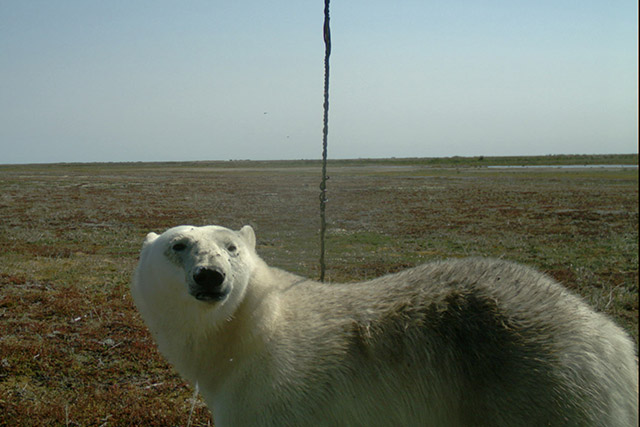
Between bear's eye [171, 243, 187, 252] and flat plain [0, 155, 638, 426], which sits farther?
flat plain [0, 155, 638, 426]

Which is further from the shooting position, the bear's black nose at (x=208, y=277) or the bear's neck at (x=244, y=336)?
the bear's neck at (x=244, y=336)

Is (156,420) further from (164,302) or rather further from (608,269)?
(608,269)

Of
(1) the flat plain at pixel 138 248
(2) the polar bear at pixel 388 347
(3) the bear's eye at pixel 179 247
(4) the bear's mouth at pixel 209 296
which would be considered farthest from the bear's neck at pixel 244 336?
(1) the flat plain at pixel 138 248

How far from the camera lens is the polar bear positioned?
2.54 meters

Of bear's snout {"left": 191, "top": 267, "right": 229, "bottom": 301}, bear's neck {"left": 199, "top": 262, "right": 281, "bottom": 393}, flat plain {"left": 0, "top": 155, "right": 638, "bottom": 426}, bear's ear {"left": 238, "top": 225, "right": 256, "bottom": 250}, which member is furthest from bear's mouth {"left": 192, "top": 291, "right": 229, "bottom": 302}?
flat plain {"left": 0, "top": 155, "right": 638, "bottom": 426}

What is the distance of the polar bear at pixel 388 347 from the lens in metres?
2.54

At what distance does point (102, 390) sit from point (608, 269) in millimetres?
10674

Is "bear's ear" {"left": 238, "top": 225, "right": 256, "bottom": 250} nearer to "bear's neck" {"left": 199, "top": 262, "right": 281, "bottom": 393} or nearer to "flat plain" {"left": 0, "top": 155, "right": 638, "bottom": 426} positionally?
"bear's neck" {"left": 199, "top": 262, "right": 281, "bottom": 393}

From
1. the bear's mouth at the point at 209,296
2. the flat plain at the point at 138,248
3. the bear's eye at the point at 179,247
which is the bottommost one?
the flat plain at the point at 138,248

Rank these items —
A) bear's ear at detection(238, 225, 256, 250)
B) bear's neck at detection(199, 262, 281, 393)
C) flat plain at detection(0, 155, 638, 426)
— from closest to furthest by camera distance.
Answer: bear's neck at detection(199, 262, 281, 393) → bear's ear at detection(238, 225, 256, 250) → flat plain at detection(0, 155, 638, 426)

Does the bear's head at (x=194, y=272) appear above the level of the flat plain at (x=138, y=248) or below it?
above

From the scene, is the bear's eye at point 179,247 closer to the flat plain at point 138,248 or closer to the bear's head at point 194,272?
the bear's head at point 194,272

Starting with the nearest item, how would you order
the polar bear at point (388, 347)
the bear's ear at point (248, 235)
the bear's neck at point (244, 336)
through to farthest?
the polar bear at point (388, 347) → the bear's neck at point (244, 336) → the bear's ear at point (248, 235)

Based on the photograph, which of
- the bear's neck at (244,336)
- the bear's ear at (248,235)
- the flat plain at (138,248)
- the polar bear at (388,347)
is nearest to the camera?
the polar bear at (388,347)
